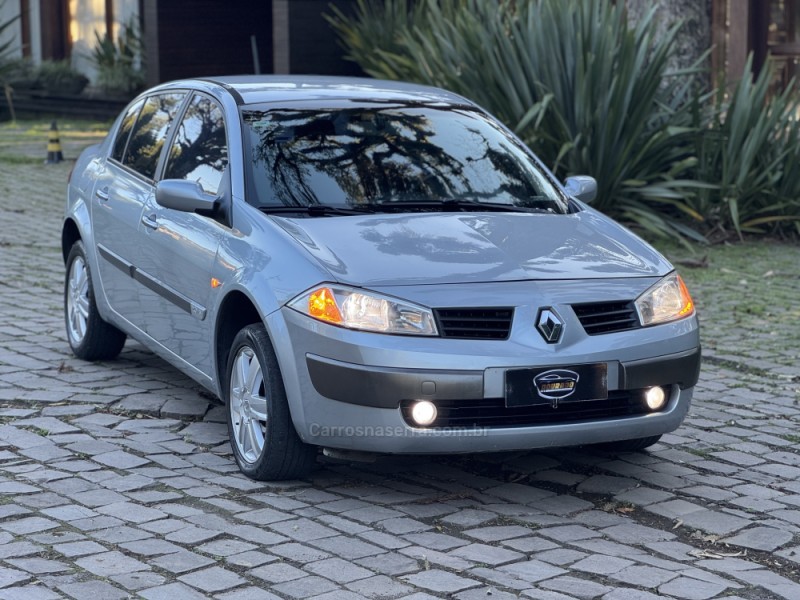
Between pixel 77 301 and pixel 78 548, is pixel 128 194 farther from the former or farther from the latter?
pixel 78 548

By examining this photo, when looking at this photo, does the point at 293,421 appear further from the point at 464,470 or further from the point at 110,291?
the point at 110,291

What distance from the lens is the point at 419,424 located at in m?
5.12

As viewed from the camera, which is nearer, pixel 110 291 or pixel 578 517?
pixel 578 517

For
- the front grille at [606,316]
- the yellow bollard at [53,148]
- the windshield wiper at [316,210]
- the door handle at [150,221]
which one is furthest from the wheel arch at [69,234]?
the yellow bollard at [53,148]

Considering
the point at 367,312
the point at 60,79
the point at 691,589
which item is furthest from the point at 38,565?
the point at 60,79

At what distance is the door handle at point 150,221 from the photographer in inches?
259

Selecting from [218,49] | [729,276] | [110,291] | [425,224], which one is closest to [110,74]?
[218,49]

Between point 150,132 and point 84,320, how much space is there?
4.12ft

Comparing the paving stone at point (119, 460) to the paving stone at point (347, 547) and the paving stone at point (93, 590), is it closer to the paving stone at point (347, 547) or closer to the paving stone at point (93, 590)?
the paving stone at point (347, 547)

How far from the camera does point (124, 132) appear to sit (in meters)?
7.70

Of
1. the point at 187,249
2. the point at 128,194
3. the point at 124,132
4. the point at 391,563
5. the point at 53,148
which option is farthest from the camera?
the point at 53,148

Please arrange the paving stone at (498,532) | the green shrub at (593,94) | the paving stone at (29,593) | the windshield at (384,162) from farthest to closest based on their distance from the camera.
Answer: the green shrub at (593,94), the windshield at (384,162), the paving stone at (498,532), the paving stone at (29,593)

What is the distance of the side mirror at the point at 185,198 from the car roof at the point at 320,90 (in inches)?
26.3

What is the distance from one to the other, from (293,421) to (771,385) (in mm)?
3279
